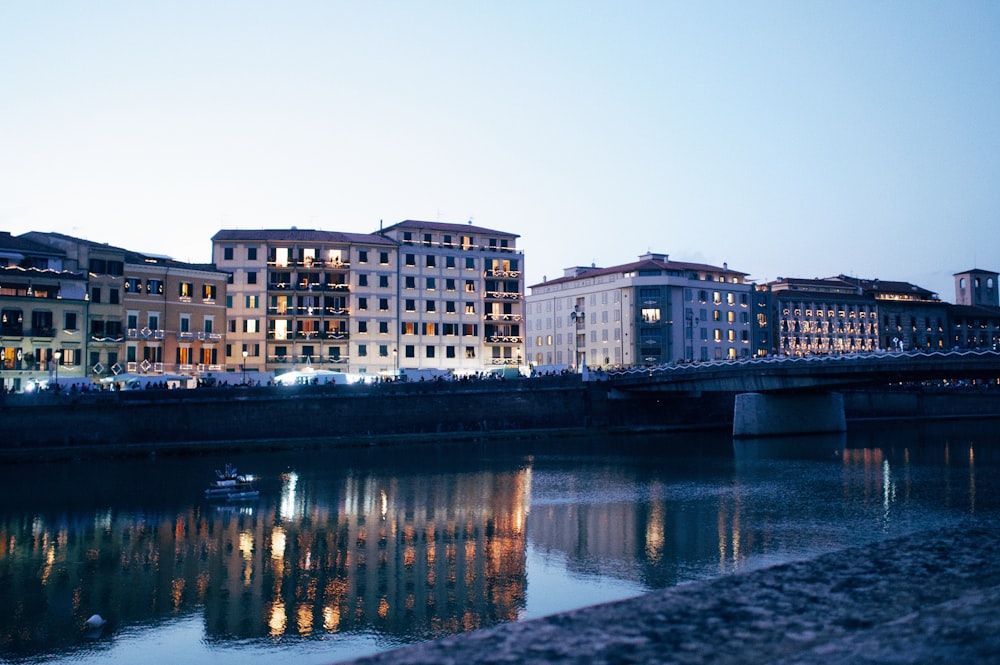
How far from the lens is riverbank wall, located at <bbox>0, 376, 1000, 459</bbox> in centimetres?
7500

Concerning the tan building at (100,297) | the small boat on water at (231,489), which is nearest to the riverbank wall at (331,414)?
the tan building at (100,297)

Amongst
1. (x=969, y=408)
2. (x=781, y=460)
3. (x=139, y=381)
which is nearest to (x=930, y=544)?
(x=781, y=460)

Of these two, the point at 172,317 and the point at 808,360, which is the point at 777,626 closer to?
the point at 808,360

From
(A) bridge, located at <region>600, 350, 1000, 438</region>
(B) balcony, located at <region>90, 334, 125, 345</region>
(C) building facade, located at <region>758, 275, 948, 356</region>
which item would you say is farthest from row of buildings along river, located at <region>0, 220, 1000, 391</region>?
(A) bridge, located at <region>600, 350, 1000, 438</region>

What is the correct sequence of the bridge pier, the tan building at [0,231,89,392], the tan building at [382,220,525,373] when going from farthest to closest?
1. the tan building at [382,220,525,373]
2. the bridge pier
3. the tan building at [0,231,89,392]

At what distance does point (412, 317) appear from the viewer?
119 metres

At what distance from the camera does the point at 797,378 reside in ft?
296

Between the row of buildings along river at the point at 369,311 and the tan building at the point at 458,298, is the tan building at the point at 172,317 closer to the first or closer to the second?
the row of buildings along river at the point at 369,311

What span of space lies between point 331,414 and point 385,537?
164 ft

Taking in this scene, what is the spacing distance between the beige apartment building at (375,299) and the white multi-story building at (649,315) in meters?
21.9

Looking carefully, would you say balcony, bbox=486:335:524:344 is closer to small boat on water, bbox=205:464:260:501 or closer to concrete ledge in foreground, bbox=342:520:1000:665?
small boat on water, bbox=205:464:260:501

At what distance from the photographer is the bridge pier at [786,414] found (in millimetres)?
96750

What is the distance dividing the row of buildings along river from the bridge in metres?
15.5

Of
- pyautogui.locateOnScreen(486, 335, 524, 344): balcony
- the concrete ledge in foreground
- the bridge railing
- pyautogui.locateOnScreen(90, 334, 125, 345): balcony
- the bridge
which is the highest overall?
pyautogui.locateOnScreen(486, 335, 524, 344): balcony
